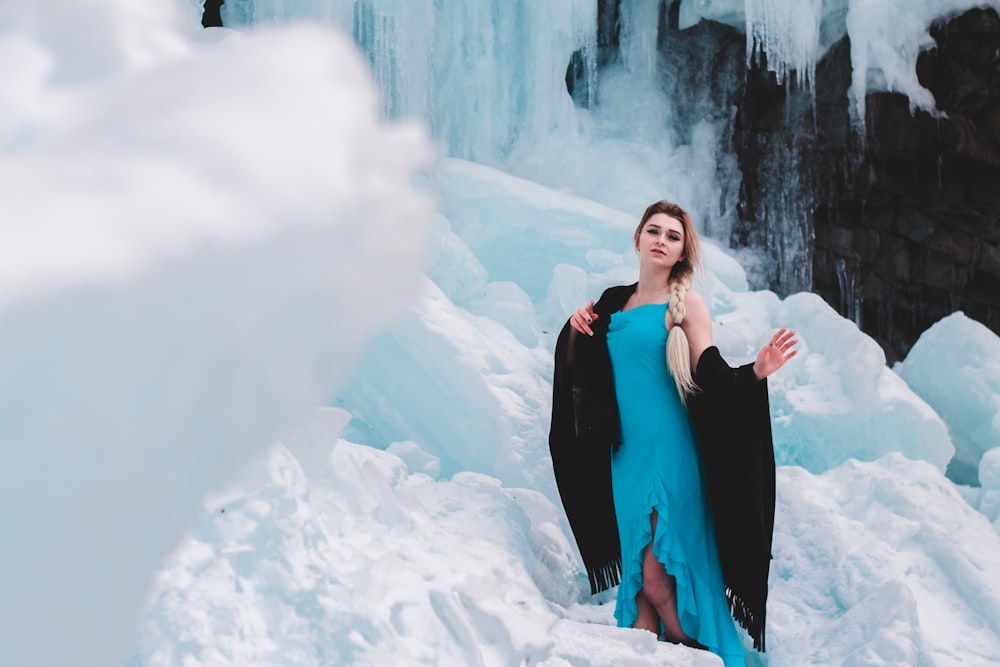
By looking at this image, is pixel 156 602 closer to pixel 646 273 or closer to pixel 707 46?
pixel 646 273

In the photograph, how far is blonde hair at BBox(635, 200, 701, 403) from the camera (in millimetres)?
2238

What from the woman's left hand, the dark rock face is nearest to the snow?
the woman's left hand

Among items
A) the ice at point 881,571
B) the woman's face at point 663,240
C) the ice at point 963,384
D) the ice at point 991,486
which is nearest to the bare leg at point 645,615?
the ice at point 881,571

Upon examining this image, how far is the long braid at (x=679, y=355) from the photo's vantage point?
87.9 inches

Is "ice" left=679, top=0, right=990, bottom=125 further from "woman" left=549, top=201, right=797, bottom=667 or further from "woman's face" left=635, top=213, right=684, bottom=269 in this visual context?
"woman" left=549, top=201, right=797, bottom=667

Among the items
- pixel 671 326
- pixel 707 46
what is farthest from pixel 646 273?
pixel 707 46

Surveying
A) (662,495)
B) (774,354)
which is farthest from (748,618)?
(774,354)

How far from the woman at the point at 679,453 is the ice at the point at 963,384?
282 centimetres

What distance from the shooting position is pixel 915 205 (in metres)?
7.88

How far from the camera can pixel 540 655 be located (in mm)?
1549

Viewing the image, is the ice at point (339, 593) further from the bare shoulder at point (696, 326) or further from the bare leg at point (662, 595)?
the bare shoulder at point (696, 326)

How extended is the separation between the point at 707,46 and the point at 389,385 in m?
5.40

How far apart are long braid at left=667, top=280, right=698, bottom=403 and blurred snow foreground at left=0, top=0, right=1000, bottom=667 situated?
2.09ft

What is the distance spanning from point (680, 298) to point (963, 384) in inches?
121
